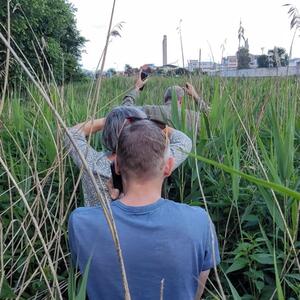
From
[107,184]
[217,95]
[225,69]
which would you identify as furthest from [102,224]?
[225,69]

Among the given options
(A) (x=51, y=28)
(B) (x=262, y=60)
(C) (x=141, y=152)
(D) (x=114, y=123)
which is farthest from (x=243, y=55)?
(A) (x=51, y=28)

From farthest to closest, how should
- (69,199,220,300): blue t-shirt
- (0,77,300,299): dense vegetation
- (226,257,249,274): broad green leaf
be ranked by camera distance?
(226,257,249,274): broad green leaf → (0,77,300,299): dense vegetation → (69,199,220,300): blue t-shirt

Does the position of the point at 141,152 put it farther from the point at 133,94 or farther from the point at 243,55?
the point at 133,94

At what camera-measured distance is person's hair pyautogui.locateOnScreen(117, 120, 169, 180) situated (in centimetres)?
112

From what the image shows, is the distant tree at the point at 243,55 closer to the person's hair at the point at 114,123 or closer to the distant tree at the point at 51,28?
the person's hair at the point at 114,123

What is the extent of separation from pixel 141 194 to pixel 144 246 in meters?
0.12

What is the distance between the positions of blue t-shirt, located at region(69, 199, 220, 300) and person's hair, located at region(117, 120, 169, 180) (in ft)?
0.25

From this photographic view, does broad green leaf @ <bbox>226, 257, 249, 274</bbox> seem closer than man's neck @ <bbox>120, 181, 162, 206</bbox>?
No

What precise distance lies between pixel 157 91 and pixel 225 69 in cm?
137

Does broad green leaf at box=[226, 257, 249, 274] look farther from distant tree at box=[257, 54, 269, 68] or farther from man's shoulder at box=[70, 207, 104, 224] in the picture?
distant tree at box=[257, 54, 269, 68]

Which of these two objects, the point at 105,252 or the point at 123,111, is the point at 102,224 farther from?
the point at 123,111

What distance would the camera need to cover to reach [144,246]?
109 cm

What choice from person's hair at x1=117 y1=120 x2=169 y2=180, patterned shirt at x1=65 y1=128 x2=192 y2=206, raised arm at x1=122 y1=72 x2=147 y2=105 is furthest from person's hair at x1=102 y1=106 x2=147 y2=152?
raised arm at x1=122 y1=72 x2=147 y2=105

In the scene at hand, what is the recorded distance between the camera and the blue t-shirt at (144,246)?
1094 millimetres
